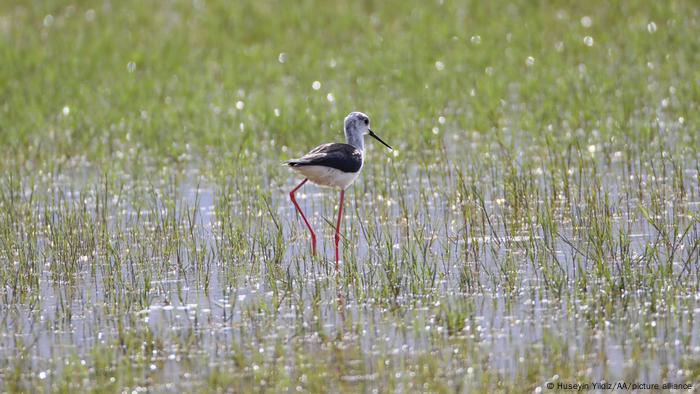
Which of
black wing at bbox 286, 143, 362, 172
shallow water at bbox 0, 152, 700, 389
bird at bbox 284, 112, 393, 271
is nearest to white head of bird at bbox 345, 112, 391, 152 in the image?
bird at bbox 284, 112, 393, 271

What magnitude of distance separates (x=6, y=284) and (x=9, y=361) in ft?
5.24

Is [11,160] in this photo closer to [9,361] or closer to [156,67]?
Result: [156,67]

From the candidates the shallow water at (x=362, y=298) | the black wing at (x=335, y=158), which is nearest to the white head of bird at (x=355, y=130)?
the black wing at (x=335, y=158)

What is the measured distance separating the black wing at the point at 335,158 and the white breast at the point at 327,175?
0.05 m

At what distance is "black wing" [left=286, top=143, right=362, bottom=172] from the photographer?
8.94 meters

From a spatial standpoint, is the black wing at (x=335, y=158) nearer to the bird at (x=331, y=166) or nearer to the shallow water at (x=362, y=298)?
the bird at (x=331, y=166)

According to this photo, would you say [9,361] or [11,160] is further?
[11,160]

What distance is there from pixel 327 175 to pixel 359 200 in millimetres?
1141

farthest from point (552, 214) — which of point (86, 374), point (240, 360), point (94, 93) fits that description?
point (94, 93)

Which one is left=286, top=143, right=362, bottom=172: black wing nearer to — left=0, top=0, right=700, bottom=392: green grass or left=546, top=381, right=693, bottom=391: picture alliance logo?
left=0, top=0, right=700, bottom=392: green grass

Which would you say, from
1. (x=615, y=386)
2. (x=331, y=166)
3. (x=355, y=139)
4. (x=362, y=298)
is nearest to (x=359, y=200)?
(x=355, y=139)

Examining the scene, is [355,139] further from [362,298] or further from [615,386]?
[615,386]

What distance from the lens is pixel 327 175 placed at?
914cm

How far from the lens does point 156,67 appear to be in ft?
53.9
